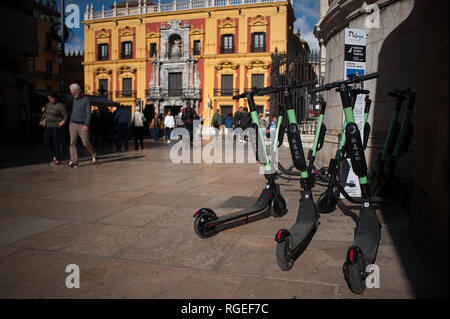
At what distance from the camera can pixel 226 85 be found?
3747 centimetres

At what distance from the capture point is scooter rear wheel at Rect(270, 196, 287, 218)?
3867 millimetres

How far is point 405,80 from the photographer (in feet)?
17.2

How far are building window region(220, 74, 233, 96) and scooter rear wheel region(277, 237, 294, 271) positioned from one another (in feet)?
116

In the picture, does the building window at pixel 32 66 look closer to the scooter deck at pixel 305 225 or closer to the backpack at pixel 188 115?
the backpack at pixel 188 115

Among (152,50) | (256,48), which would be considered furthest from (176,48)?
(256,48)

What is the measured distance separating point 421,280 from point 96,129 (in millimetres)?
14989

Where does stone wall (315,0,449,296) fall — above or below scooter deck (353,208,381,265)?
above

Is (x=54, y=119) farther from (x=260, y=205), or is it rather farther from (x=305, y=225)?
(x=305, y=225)

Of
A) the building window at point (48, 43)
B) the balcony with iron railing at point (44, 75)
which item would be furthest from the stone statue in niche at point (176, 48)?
the building window at point (48, 43)

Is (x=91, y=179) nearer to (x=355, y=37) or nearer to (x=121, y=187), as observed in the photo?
(x=121, y=187)

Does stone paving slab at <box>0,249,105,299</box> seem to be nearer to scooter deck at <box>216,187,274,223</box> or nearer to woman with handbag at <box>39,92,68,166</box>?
scooter deck at <box>216,187,274,223</box>

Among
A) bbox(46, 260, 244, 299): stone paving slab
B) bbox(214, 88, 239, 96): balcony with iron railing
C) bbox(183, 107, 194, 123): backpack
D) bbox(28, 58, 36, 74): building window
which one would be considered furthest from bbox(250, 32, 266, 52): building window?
bbox(46, 260, 244, 299): stone paving slab

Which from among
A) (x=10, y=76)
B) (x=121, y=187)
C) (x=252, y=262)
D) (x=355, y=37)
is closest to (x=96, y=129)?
(x=10, y=76)
